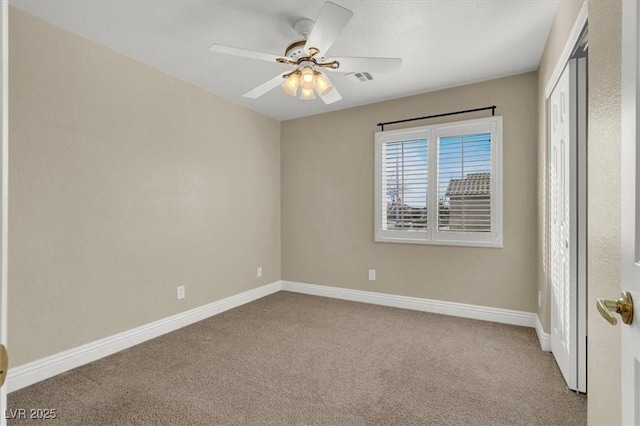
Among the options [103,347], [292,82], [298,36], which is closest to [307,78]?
[292,82]

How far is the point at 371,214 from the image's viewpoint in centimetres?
418

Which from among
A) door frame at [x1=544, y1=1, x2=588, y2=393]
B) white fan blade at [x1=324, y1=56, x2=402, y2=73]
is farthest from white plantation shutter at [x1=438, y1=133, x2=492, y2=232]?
white fan blade at [x1=324, y1=56, x2=402, y2=73]

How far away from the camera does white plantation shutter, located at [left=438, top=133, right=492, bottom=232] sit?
3447 millimetres

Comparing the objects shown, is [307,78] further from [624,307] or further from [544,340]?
[544,340]

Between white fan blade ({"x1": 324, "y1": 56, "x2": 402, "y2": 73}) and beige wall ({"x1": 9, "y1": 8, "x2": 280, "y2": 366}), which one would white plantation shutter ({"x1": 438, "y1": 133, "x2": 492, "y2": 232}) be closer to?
white fan blade ({"x1": 324, "y1": 56, "x2": 402, "y2": 73})

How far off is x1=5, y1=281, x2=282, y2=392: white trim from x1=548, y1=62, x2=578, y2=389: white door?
3.27 meters

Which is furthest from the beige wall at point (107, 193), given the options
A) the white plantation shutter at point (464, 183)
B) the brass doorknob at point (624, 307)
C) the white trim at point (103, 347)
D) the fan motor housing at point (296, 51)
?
the brass doorknob at point (624, 307)

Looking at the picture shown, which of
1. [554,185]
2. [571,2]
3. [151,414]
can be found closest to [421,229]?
[554,185]

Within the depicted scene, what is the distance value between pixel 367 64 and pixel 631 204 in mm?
1862

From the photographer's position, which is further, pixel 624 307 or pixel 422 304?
pixel 422 304

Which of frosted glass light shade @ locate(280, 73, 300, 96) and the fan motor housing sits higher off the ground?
the fan motor housing

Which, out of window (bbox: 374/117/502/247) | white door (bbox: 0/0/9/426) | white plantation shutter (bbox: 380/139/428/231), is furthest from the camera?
white plantation shutter (bbox: 380/139/428/231)

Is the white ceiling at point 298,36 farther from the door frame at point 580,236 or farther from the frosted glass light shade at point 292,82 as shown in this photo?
the door frame at point 580,236

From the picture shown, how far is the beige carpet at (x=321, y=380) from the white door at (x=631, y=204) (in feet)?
4.21
